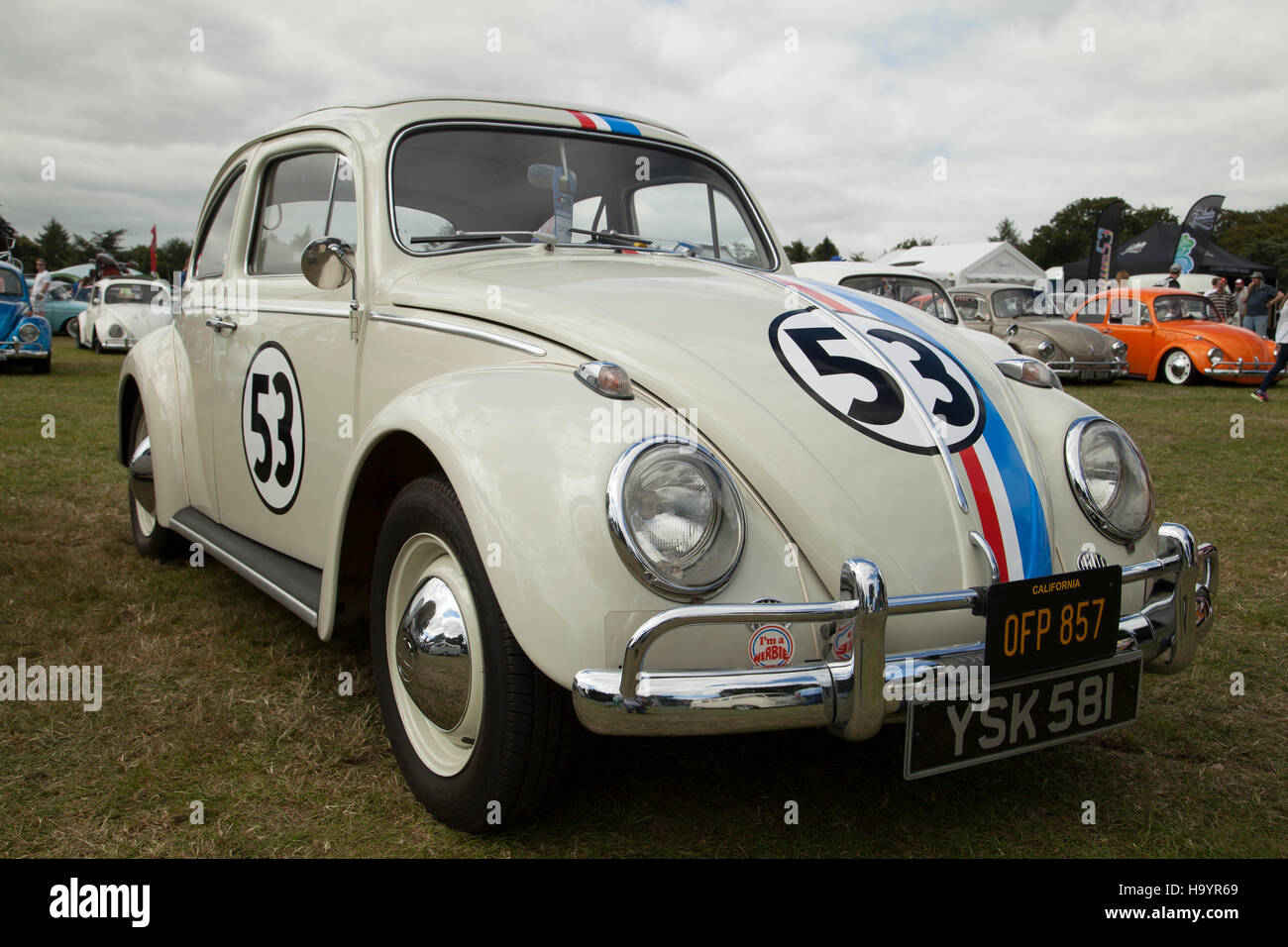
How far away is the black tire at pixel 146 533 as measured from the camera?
4016mm

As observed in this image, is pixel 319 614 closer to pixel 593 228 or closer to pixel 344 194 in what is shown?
pixel 344 194

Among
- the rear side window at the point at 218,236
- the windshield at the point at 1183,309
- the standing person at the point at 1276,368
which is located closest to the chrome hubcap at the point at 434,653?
the rear side window at the point at 218,236

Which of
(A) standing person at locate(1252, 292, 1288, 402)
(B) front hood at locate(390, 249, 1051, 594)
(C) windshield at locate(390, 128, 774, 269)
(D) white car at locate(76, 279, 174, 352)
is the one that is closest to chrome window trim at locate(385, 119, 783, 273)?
(C) windshield at locate(390, 128, 774, 269)

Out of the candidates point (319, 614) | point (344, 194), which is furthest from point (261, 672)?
point (344, 194)

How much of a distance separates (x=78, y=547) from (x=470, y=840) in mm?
3178

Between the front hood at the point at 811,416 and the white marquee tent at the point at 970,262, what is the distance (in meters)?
22.3

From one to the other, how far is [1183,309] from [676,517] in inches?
563

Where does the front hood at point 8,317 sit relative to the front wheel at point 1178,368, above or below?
above

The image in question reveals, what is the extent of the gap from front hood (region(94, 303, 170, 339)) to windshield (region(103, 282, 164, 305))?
0.57 feet

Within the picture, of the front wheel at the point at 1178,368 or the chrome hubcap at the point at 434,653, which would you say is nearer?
the chrome hubcap at the point at 434,653

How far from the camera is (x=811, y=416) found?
2.00 m

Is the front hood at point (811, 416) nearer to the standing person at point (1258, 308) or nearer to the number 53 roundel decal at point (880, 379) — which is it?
the number 53 roundel decal at point (880, 379)

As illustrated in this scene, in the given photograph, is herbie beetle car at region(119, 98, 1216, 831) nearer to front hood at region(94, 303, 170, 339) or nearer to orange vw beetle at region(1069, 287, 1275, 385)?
orange vw beetle at region(1069, 287, 1275, 385)

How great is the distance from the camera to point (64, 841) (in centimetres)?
200
